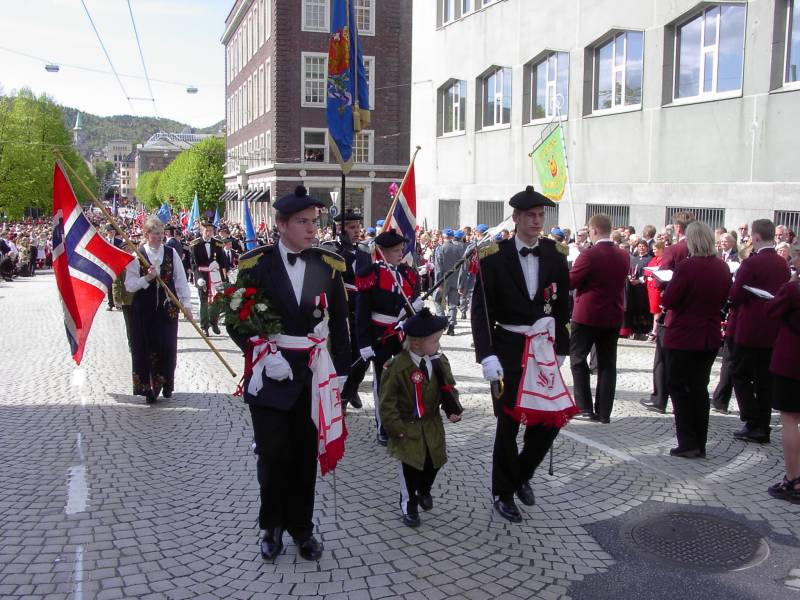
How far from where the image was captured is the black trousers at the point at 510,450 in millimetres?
5004

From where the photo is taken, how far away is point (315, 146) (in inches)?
1870

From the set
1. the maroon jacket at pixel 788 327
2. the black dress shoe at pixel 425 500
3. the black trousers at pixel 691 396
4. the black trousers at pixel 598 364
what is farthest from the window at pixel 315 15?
the black dress shoe at pixel 425 500

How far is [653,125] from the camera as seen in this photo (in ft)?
55.8

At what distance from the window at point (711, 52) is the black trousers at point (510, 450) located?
12474 mm

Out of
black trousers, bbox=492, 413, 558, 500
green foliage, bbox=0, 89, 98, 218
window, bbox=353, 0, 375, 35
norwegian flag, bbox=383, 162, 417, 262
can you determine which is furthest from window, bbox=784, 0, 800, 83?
green foliage, bbox=0, 89, 98, 218

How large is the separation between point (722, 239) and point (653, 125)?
6996 mm

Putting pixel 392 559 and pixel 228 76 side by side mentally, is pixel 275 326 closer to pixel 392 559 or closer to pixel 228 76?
pixel 392 559

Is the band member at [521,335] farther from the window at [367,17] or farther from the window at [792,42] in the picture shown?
the window at [367,17]

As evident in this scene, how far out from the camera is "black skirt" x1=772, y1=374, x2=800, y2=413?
530 cm

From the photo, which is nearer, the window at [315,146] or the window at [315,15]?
the window at [315,15]

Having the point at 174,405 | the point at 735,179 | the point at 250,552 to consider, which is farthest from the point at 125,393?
the point at 735,179

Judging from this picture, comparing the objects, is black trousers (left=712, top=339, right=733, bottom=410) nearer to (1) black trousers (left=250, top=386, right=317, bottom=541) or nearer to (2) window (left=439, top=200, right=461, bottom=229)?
(1) black trousers (left=250, top=386, right=317, bottom=541)

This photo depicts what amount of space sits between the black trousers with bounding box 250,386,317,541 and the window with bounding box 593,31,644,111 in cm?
1551

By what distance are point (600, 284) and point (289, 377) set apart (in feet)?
13.5
